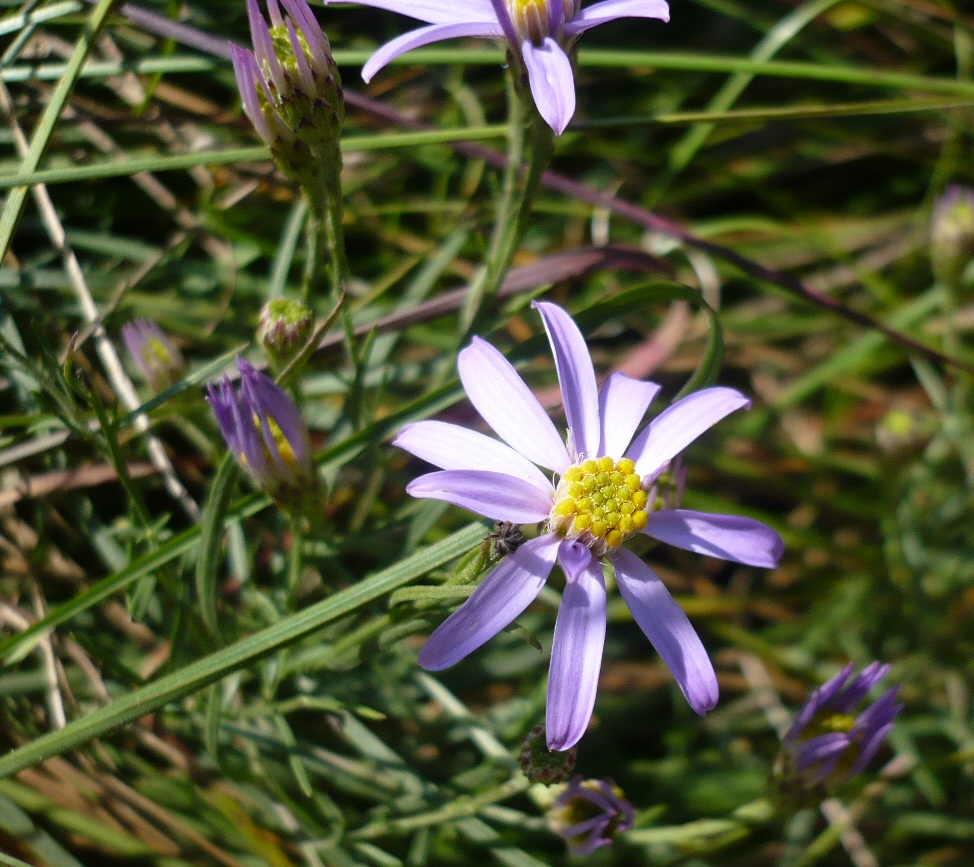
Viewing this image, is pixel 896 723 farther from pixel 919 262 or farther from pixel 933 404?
pixel 919 262

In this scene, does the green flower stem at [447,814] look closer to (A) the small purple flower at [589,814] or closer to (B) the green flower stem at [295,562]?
(A) the small purple flower at [589,814]

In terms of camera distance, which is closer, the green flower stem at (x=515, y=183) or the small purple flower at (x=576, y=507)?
the small purple flower at (x=576, y=507)

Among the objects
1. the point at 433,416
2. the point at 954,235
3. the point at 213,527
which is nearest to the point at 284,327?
the point at 213,527

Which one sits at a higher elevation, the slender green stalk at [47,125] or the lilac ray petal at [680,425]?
the slender green stalk at [47,125]

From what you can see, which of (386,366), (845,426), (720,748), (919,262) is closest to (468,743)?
(720,748)

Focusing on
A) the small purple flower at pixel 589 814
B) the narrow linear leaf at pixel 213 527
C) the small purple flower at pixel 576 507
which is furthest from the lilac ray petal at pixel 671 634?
the narrow linear leaf at pixel 213 527

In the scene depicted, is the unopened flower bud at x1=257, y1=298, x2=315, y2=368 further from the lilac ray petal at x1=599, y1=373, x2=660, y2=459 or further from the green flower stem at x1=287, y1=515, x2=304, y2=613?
the lilac ray petal at x1=599, y1=373, x2=660, y2=459

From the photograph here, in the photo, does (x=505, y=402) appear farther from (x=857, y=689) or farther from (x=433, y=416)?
(x=857, y=689)
